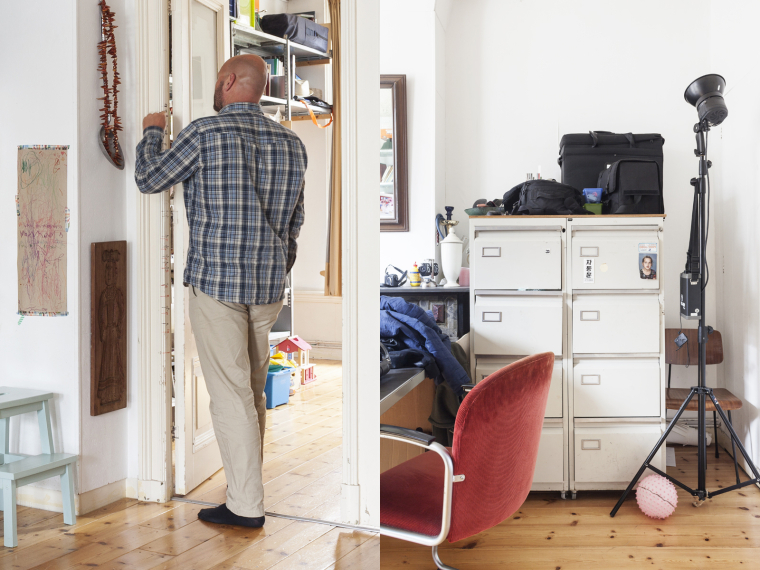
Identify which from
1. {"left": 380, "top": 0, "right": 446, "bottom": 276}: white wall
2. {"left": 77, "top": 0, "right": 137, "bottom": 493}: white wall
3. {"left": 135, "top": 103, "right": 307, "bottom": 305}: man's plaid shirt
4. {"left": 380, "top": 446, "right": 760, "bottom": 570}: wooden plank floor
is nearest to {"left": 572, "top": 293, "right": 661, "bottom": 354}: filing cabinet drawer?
{"left": 380, "top": 446, "right": 760, "bottom": 570}: wooden plank floor

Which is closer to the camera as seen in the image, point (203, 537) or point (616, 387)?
point (203, 537)

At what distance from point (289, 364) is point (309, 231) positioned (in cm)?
144

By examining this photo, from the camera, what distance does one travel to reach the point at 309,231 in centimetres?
528

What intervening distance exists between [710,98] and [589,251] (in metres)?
0.87

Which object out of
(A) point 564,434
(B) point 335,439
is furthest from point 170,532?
(A) point 564,434

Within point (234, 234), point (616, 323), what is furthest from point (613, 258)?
point (234, 234)

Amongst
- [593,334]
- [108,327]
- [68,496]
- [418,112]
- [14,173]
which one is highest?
[418,112]

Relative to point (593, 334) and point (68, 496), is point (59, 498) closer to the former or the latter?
point (68, 496)

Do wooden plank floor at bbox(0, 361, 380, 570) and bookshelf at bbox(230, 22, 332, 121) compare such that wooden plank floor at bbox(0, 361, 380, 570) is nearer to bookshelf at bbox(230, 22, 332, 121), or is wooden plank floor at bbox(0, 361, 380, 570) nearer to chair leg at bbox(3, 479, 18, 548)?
chair leg at bbox(3, 479, 18, 548)

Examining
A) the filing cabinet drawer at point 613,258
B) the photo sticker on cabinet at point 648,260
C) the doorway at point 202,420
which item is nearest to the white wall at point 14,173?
the doorway at point 202,420

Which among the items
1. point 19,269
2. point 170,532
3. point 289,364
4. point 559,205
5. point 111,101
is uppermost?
point 111,101

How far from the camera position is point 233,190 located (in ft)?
7.23

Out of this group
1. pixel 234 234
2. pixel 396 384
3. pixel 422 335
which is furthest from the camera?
pixel 422 335

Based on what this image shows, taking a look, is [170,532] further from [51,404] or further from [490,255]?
[490,255]
